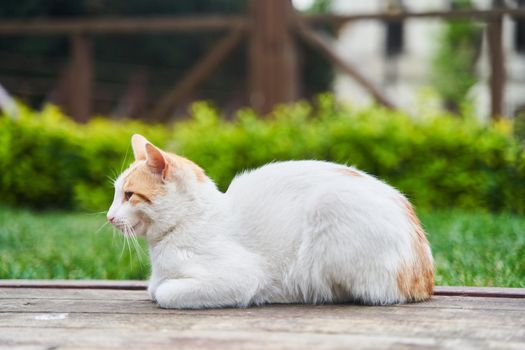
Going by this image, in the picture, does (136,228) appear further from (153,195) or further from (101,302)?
(101,302)

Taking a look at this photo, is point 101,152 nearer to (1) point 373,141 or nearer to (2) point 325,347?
(1) point 373,141

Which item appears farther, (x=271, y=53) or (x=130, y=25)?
(x=130, y=25)

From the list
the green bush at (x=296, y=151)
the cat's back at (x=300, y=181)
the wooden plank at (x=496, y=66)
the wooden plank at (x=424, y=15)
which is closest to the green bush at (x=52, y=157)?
the green bush at (x=296, y=151)

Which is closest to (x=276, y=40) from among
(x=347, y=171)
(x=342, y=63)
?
(x=342, y=63)

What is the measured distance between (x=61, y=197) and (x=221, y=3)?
431 inches

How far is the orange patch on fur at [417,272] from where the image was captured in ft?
8.70

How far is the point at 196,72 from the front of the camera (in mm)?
7934

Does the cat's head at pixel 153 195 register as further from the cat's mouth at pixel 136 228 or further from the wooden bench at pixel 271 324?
the wooden bench at pixel 271 324

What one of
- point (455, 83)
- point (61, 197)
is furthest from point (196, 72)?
point (455, 83)

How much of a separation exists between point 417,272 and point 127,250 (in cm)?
253

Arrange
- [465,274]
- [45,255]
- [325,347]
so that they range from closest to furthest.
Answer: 1. [325,347]
2. [465,274]
3. [45,255]

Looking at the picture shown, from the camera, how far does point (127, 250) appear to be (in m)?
4.83

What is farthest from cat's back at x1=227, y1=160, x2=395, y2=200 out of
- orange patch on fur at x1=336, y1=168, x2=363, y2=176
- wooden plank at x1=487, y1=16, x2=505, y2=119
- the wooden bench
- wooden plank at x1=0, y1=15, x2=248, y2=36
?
wooden plank at x1=0, y1=15, x2=248, y2=36

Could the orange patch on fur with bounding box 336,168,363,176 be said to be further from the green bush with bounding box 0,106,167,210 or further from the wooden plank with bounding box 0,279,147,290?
the green bush with bounding box 0,106,167,210
